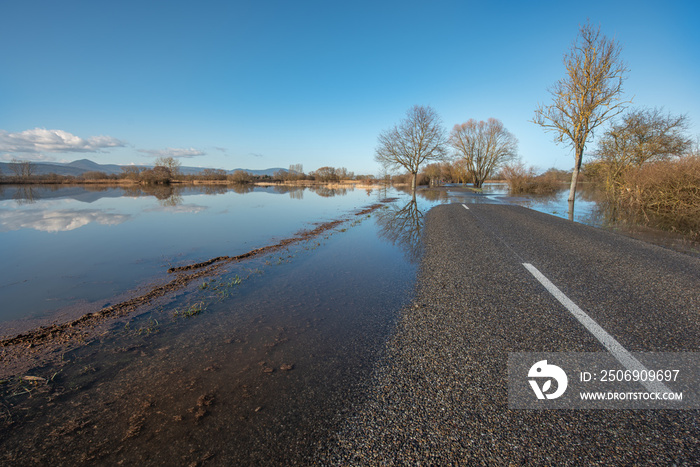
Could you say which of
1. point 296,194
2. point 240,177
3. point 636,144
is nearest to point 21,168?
point 240,177

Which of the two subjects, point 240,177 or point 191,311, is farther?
point 240,177

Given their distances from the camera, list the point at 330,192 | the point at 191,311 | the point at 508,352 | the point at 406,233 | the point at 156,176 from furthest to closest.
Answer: the point at 156,176
the point at 330,192
the point at 406,233
the point at 191,311
the point at 508,352

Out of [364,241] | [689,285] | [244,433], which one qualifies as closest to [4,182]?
[364,241]

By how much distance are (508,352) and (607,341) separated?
3.64ft

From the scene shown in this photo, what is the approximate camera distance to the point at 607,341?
Answer: 2.87m

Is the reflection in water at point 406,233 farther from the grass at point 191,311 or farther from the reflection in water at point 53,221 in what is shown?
the reflection in water at point 53,221

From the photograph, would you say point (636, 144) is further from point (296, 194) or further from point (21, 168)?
point (21, 168)

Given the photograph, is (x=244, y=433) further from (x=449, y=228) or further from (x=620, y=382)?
(x=449, y=228)

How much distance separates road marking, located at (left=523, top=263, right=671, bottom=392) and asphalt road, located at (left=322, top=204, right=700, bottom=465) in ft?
0.24

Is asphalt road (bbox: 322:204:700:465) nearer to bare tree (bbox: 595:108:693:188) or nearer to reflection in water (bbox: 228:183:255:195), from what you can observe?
bare tree (bbox: 595:108:693:188)

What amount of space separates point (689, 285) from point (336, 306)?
5.83 m

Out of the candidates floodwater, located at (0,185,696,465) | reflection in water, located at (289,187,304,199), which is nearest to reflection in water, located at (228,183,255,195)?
reflection in water, located at (289,187,304,199)

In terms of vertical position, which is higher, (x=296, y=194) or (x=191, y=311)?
(x=296, y=194)

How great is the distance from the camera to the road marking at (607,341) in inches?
89.6
